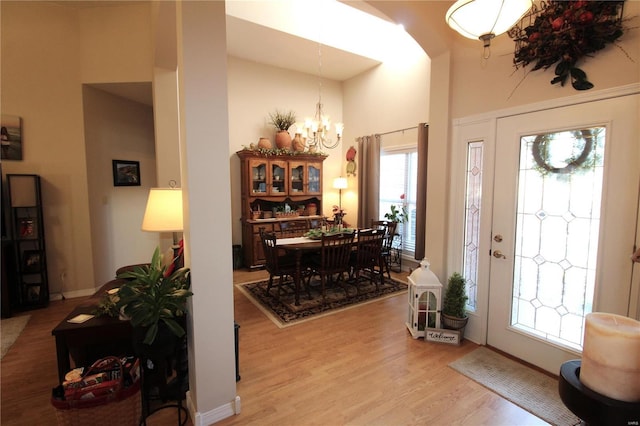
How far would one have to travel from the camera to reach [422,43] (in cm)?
290

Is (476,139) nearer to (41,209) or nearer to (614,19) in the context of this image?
(614,19)

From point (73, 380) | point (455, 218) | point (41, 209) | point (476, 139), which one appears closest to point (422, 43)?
point (476, 139)

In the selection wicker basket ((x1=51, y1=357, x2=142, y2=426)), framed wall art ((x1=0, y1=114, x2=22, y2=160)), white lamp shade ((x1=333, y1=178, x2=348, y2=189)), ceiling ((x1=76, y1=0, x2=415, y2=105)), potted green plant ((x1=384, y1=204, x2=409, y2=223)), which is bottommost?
wicker basket ((x1=51, y1=357, x2=142, y2=426))

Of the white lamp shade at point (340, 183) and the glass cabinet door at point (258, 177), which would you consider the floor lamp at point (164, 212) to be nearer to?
the glass cabinet door at point (258, 177)

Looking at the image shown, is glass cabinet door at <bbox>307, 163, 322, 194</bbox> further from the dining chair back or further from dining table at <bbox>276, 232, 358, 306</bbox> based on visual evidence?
the dining chair back

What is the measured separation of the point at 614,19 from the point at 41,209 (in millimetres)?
5794

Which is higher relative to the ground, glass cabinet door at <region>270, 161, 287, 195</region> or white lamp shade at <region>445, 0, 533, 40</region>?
white lamp shade at <region>445, 0, 533, 40</region>

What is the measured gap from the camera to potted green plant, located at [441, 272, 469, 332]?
2861 mm

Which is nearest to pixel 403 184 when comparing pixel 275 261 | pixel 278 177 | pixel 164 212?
pixel 278 177

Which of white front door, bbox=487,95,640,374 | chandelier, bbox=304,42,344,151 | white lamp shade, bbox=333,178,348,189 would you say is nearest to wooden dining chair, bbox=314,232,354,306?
chandelier, bbox=304,42,344,151

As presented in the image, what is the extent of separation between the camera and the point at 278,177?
5711 mm

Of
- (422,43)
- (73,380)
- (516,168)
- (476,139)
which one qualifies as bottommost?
(73,380)

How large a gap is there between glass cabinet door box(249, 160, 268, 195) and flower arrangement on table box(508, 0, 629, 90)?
4.07m

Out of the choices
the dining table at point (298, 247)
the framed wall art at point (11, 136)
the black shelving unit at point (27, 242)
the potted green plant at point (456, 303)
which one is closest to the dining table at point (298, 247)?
the dining table at point (298, 247)
